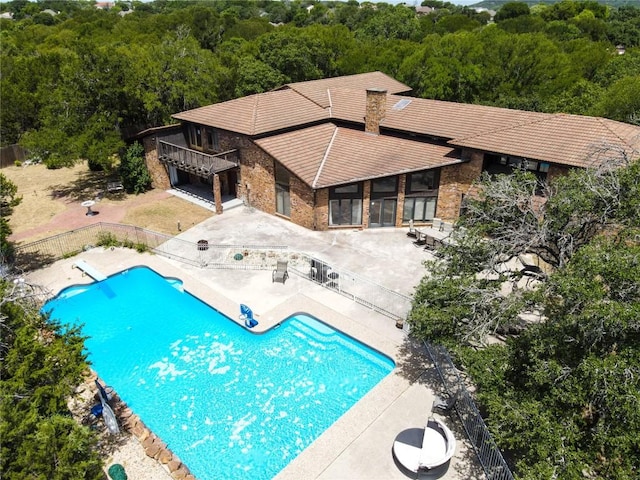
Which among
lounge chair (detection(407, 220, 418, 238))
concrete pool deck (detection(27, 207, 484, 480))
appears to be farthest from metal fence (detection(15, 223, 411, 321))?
lounge chair (detection(407, 220, 418, 238))

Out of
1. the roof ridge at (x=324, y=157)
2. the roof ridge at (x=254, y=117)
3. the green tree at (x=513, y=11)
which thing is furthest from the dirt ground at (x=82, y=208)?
the green tree at (x=513, y=11)

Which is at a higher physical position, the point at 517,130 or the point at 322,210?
the point at 517,130

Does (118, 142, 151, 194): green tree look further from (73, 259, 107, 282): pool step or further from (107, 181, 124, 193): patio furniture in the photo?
(73, 259, 107, 282): pool step

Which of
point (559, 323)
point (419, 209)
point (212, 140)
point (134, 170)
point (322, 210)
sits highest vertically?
point (559, 323)

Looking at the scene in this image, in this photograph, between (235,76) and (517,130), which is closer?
(517,130)

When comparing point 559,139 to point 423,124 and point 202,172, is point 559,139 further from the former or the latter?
point 202,172

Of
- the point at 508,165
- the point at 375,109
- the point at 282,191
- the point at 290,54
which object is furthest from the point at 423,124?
the point at 290,54
